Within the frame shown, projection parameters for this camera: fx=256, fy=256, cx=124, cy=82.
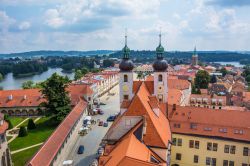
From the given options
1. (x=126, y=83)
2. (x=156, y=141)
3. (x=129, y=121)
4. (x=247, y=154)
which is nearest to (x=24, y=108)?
(x=126, y=83)

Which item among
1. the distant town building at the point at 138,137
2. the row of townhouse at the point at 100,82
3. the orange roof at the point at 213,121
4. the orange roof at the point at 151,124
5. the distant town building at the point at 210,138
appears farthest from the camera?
the row of townhouse at the point at 100,82

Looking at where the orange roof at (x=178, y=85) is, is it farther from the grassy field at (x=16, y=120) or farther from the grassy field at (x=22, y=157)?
the grassy field at (x=22, y=157)

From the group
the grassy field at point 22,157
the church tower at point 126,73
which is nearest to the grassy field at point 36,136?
the grassy field at point 22,157

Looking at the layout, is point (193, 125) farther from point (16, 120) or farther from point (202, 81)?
point (202, 81)

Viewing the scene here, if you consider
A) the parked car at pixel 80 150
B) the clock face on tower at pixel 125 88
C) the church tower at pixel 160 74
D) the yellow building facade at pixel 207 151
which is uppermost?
the church tower at pixel 160 74

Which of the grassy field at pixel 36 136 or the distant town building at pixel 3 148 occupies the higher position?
the distant town building at pixel 3 148

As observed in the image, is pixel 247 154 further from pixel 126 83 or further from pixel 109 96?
pixel 109 96

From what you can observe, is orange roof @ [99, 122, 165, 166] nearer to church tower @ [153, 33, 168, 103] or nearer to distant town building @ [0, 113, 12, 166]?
distant town building @ [0, 113, 12, 166]
